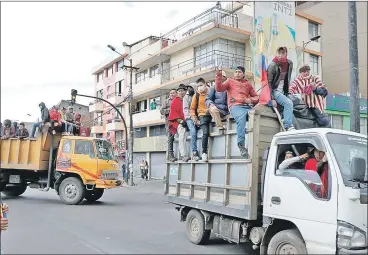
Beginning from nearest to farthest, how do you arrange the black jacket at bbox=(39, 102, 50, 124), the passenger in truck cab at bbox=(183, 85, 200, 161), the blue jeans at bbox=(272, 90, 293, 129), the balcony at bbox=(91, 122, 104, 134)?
1. the blue jeans at bbox=(272, 90, 293, 129)
2. the passenger in truck cab at bbox=(183, 85, 200, 161)
3. the black jacket at bbox=(39, 102, 50, 124)
4. the balcony at bbox=(91, 122, 104, 134)

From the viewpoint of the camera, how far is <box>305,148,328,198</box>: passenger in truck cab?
15.3 feet

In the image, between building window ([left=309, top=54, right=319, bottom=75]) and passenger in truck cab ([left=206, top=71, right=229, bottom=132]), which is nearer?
passenger in truck cab ([left=206, top=71, right=229, bottom=132])

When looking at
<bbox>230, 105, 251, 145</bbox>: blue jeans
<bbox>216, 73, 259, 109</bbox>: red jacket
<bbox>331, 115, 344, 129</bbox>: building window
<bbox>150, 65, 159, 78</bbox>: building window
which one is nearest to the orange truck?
<bbox>216, 73, 259, 109</bbox>: red jacket

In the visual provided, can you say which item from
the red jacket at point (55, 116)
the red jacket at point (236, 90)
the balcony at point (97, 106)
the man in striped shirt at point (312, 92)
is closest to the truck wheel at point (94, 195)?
the red jacket at point (55, 116)

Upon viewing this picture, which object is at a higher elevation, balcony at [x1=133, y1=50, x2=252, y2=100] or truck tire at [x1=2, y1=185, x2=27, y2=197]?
balcony at [x1=133, y1=50, x2=252, y2=100]

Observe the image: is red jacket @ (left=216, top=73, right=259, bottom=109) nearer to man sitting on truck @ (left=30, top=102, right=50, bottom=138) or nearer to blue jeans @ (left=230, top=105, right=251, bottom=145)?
blue jeans @ (left=230, top=105, right=251, bottom=145)

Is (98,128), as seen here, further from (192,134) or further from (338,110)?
(192,134)

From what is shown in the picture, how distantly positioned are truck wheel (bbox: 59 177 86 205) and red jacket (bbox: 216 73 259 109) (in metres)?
8.15

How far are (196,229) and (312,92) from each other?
130 inches

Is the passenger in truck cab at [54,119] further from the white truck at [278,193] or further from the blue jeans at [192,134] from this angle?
the white truck at [278,193]

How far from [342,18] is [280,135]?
3293 cm

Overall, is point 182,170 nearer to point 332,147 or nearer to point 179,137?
point 179,137

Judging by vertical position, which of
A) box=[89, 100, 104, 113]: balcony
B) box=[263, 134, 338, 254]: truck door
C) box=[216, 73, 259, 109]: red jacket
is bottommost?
box=[263, 134, 338, 254]: truck door

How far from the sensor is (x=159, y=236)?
7887 mm
